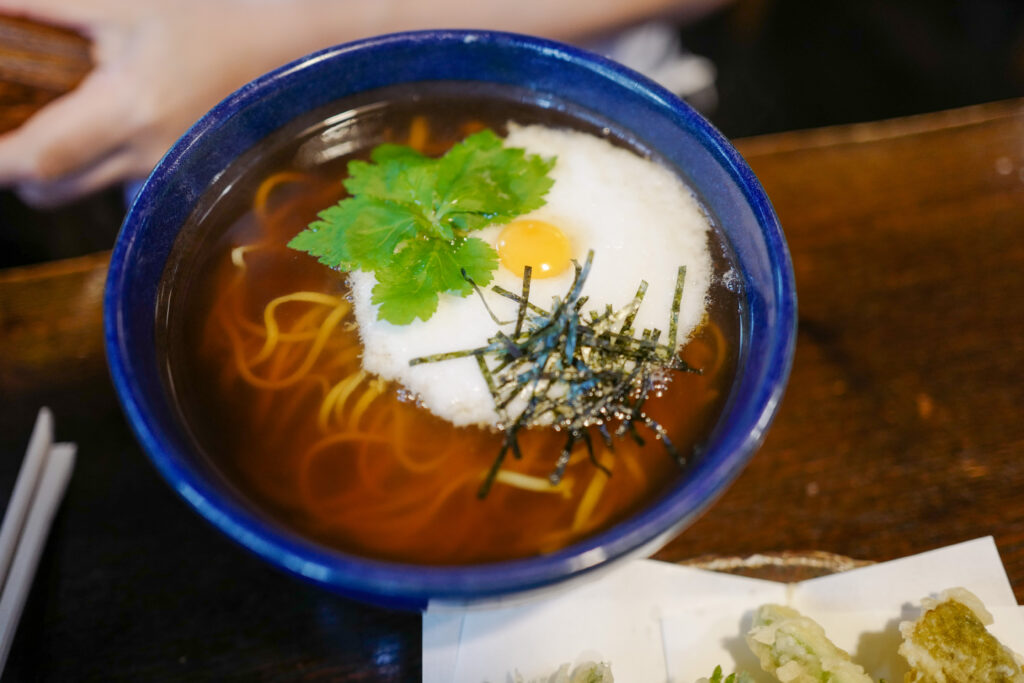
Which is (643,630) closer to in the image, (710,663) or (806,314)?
(710,663)

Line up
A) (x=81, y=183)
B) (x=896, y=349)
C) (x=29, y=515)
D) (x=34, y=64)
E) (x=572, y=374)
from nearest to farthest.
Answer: (x=572, y=374)
(x=29, y=515)
(x=896, y=349)
(x=34, y=64)
(x=81, y=183)

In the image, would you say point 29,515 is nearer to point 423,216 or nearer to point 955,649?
point 423,216

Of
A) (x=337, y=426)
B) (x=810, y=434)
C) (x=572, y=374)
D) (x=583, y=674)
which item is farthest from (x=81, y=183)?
(x=810, y=434)

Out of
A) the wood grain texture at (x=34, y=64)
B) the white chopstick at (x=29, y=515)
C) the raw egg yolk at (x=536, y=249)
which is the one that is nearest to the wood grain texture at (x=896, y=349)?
the raw egg yolk at (x=536, y=249)

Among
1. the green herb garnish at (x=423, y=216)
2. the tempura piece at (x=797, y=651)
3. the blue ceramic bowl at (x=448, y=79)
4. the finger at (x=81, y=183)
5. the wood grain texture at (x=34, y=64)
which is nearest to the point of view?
the blue ceramic bowl at (x=448, y=79)

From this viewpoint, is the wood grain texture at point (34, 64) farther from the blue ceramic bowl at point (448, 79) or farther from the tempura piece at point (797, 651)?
the tempura piece at point (797, 651)

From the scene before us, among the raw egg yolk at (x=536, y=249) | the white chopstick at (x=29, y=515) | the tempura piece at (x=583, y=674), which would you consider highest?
the raw egg yolk at (x=536, y=249)

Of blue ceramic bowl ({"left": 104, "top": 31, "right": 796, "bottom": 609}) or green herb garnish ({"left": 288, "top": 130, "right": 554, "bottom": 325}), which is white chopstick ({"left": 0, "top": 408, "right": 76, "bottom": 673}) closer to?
blue ceramic bowl ({"left": 104, "top": 31, "right": 796, "bottom": 609})
